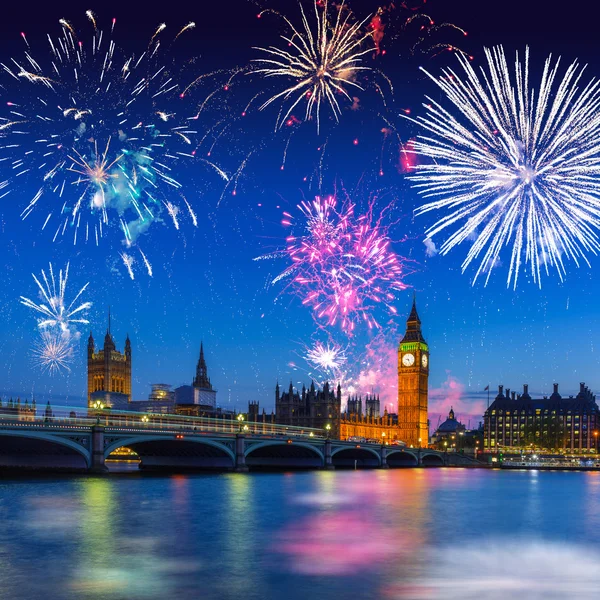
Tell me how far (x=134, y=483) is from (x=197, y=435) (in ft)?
48.0

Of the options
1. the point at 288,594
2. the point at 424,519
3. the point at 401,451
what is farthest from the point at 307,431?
the point at 288,594

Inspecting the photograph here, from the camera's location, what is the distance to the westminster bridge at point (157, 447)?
64756 millimetres

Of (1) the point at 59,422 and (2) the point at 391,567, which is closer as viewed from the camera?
(2) the point at 391,567

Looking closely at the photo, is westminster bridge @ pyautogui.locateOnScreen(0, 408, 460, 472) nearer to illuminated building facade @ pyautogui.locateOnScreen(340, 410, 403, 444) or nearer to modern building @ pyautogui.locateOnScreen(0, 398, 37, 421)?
modern building @ pyautogui.locateOnScreen(0, 398, 37, 421)

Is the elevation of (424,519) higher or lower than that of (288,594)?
lower

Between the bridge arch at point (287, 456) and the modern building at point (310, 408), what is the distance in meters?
52.8

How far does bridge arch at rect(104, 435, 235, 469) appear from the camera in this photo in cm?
8300

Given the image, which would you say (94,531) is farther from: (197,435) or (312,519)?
(197,435)

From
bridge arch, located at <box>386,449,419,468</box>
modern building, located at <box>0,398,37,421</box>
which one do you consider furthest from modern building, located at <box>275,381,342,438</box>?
modern building, located at <box>0,398,37,421</box>

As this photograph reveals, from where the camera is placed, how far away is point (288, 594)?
22.5 meters

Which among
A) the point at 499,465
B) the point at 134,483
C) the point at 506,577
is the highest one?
the point at 506,577

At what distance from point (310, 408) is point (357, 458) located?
42230mm

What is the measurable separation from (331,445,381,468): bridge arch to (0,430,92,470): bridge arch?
5696 centimetres

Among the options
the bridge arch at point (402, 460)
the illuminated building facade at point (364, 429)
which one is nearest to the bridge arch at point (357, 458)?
the bridge arch at point (402, 460)
